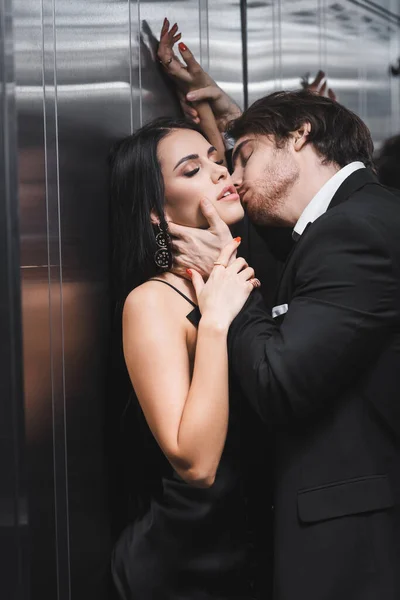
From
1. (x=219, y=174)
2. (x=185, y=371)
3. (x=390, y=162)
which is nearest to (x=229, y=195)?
(x=219, y=174)

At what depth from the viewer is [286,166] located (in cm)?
226

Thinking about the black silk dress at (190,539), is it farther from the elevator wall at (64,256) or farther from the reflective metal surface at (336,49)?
the reflective metal surface at (336,49)

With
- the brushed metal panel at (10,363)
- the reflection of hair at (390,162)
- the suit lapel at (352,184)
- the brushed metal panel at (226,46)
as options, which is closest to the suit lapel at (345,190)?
the suit lapel at (352,184)

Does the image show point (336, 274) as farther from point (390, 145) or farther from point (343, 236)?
point (390, 145)

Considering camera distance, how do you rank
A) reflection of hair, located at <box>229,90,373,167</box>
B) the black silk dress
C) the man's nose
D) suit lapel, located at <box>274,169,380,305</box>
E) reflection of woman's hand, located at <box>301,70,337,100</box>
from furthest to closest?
reflection of woman's hand, located at <box>301,70,337,100</box> → the man's nose → reflection of hair, located at <box>229,90,373,167</box> → the black silk dress → suit lapel, located at <box>274,169,380,305</box>

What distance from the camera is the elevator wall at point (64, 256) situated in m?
1.87

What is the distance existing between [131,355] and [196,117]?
963 millimetres

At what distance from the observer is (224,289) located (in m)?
2.00

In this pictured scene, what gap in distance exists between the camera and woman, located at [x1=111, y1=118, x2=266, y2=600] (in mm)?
1939

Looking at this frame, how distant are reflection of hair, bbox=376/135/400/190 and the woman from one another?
1.97 metres

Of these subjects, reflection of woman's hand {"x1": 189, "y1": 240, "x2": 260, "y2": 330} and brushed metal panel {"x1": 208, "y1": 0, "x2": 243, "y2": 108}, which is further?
brushed metal panel {"x1": 208, "y1": 0, "x2": 243, "y2": 108}

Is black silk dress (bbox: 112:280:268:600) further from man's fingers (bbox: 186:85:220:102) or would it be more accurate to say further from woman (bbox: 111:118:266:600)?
man's fingers (bbox: 186:85:220:102)

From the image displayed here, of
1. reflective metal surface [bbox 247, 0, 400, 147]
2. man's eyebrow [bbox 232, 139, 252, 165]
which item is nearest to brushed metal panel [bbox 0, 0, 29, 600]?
man's eyebrow [bbox 232, 139, 252, 165]

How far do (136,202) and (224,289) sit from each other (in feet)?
1.32
